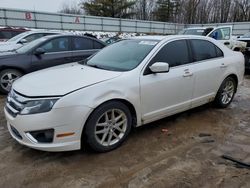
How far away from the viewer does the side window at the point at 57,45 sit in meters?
6.40

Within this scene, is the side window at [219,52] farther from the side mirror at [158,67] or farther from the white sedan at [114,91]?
the side mirror at [158,67]

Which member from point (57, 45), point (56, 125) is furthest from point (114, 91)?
point (57, 45)

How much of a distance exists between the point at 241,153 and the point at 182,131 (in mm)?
944

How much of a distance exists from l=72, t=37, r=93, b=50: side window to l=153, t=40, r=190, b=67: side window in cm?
359

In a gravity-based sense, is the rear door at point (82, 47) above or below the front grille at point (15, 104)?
above

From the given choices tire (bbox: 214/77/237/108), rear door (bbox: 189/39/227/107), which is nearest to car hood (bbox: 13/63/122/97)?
rear door (bbox: 189/39/227/107)

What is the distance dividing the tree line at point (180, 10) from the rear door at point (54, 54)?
1305 inches

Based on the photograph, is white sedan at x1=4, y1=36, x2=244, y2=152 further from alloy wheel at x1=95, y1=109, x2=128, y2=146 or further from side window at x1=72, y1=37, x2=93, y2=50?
side window at x1=72, y1=37, x2=93, y2=50

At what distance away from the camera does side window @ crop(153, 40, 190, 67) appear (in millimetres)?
3758

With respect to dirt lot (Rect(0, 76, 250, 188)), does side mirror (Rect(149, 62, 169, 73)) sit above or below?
above

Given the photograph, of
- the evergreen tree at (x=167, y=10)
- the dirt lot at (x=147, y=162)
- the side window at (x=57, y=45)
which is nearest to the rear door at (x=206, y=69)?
the dirt lot at (x=147, y=162)

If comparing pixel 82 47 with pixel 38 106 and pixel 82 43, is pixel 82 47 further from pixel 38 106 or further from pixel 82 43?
pixel 38 106

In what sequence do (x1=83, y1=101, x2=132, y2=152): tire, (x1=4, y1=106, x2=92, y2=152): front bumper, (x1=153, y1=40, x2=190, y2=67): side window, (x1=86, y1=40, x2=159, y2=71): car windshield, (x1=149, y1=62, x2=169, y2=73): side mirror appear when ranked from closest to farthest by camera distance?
(x1=4, y1=106, x2=92, y2=152): front bumper < (x1=83, y1=101, x2=132, y2=152): tire < (x1=149, y1=62, x2=169, y2=73): side mirror < (x1=86, y1=40, x2=159, y2=71): car windshield < (x1=153, y1=40, x2=190, y2=67): side window

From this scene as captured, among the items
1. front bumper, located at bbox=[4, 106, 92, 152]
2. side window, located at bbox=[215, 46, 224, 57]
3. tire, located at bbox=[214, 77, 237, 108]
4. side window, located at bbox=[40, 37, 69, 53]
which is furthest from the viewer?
side window, located at bbox=[40, 37, 69, 53]
